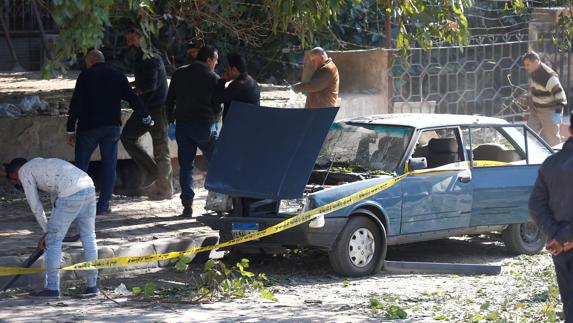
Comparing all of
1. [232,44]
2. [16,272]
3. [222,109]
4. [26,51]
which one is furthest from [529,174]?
[26,51]

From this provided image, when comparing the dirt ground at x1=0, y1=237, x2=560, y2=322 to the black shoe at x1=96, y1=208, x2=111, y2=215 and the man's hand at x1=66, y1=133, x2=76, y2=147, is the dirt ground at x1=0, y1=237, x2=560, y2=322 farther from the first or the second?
the man's hand at x1=66, y1=133, x2=76, y2=147

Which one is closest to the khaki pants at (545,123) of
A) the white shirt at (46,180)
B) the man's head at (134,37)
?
the man's head at (134,37)

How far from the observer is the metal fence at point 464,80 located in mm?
18391

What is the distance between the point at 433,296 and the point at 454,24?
4.40 metres

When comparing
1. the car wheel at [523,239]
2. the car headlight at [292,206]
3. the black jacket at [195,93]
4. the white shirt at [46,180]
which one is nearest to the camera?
the white shirt at [46,180]

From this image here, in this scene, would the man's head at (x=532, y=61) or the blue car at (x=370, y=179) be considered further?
the man's head at (x=532, y=61)

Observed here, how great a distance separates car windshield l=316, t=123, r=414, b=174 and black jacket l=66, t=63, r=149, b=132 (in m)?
2.37

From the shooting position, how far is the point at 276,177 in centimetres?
1053

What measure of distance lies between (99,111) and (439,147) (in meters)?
3.72

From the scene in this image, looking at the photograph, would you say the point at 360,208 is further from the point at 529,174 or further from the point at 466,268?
the point at 529,174

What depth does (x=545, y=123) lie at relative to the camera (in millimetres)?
17281

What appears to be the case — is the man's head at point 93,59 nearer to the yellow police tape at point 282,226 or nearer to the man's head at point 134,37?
the man's head at point 134,37

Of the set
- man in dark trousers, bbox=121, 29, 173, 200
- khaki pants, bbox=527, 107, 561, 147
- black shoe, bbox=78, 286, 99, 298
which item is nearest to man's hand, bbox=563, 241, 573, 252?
black shoe, bbox=78, 286, 99, 298

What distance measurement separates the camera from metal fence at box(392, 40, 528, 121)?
18391 millimetres
